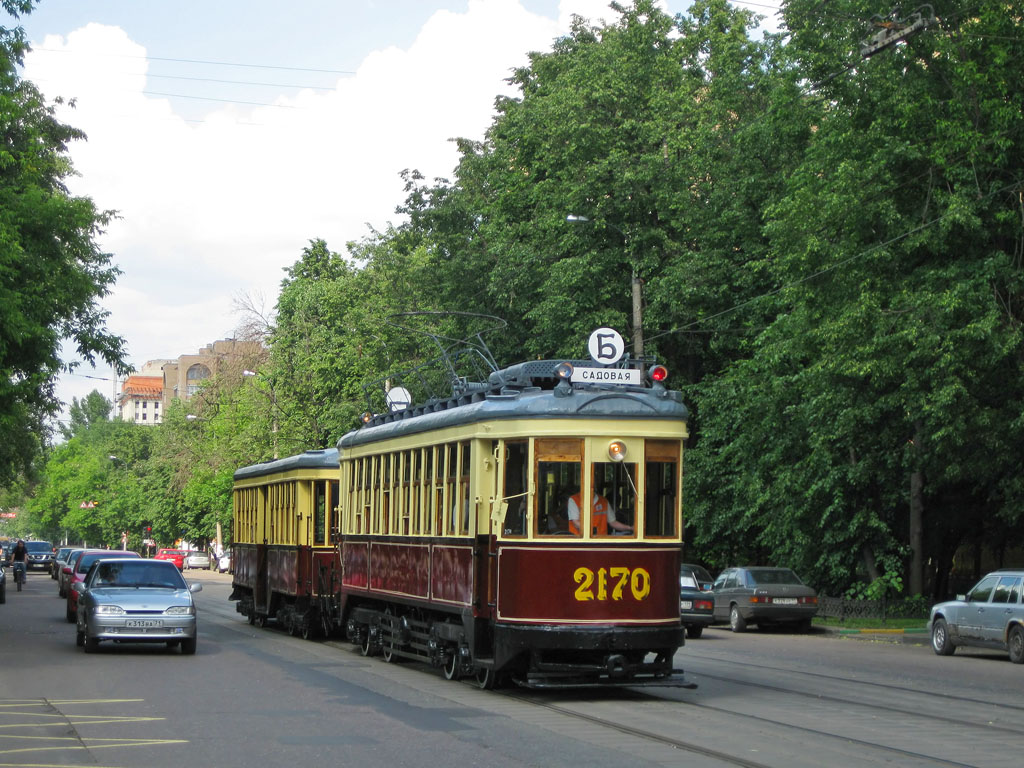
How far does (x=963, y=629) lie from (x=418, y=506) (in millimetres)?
11020

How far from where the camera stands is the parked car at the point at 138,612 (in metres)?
20.6

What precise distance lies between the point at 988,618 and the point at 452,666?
10.8 metres

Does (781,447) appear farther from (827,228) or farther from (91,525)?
(91,525)

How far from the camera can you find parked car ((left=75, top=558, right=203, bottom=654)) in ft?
67.5

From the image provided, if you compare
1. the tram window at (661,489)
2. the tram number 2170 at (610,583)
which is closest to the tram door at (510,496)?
the tram number 2170 at (610,583)

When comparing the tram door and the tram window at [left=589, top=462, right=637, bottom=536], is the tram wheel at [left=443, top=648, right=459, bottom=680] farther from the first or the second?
the tram window at [left=589, top=462, right=637, bottom=536]

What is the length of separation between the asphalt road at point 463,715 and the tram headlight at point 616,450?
8.43 feet

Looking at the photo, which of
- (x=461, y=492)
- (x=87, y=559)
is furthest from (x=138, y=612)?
(x=87, y=559)

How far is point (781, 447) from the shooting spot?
34.2m

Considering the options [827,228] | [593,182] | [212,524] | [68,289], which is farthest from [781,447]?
[212,524]

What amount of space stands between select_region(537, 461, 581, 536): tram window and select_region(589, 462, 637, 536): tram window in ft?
0.33

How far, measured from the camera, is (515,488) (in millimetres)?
15391

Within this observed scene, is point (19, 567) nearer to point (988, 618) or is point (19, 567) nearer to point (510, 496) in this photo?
point (988, 618)

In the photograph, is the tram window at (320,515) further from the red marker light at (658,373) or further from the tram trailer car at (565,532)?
the red marker light at (658,373)
